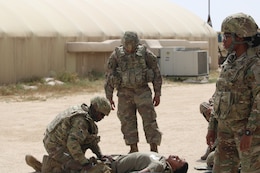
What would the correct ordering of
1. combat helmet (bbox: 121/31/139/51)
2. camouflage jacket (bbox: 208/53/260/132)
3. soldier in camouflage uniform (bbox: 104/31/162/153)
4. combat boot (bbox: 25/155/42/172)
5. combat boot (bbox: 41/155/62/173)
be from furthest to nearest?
soldier in camouflage uniform (bbox: 104/31/162/153), combat helmet (bbox: 121/31/139/51), combat boot (bbox: 25/155/42/172), combat boot (bbox: 41/155/62/173), camouflage jacket (bbox: 208/53/260/132)

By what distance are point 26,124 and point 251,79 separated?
7879mm

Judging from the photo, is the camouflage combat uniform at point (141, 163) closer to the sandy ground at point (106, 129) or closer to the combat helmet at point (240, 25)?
the sandy ground at point (106, 129)

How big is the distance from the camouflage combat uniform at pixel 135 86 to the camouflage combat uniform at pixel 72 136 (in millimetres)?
1474

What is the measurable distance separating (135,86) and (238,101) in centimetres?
324

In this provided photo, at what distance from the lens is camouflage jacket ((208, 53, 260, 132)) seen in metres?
4.87

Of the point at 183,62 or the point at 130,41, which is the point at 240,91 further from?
the point at 183,62

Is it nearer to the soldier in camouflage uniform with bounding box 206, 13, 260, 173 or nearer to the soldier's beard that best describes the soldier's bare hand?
the soldier's beard

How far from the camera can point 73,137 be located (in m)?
6.27

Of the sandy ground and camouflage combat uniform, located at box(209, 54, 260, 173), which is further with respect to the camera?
the sandy ground

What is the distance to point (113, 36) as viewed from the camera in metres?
23.5

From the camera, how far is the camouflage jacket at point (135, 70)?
813 centimetres

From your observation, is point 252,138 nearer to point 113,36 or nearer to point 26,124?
point 26,124

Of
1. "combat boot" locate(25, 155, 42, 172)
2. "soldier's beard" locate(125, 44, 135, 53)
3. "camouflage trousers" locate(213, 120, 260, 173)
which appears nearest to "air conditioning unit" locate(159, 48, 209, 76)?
"soldier's beard" locate(125, 44, 135, 53)

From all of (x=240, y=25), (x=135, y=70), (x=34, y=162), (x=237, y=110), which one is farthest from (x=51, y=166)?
(x=240, y=25)
